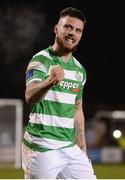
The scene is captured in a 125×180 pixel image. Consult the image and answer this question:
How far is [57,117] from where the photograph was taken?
548cm

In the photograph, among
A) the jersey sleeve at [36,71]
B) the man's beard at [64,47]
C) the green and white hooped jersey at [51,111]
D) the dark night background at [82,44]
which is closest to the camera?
the jersey sleeve at [36,71]

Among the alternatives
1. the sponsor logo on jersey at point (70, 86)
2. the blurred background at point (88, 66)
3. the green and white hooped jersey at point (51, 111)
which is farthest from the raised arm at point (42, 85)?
the blurred background at point (88, 66)

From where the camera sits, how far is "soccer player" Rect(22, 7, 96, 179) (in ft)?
17.8

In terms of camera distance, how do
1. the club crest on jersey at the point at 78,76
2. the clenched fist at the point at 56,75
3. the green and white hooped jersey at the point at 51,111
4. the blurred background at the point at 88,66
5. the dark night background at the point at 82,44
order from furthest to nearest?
the dark night background at the point at 82,44
the blurred background at the point at 88,66
the club crest on jersey at the point at 78,76
the green and white hooped jersey at the point at 51,111
the clenched fist at the point at 56,75

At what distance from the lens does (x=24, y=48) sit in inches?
1348

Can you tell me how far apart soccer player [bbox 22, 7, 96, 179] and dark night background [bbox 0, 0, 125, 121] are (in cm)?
2243

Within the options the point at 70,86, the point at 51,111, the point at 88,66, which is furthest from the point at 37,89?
the point at 88,66

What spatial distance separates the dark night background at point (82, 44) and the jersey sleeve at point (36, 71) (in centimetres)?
2265

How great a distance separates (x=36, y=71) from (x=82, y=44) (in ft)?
119

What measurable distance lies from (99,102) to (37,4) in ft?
25.4

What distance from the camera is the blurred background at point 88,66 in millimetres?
21078

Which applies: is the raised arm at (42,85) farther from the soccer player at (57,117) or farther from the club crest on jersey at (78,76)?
the club crest on jersey at (78,76)

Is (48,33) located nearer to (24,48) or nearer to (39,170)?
(24,48)

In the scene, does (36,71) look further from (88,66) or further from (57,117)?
(88,66)
